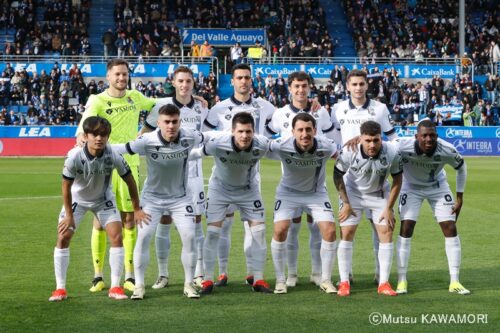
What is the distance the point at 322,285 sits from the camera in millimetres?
9773

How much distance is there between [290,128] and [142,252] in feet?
8.60

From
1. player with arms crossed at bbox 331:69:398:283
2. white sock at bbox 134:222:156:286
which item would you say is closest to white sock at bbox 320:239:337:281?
player with arms crossed at bbox 331:69:398:283

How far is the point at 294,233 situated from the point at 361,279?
1.03 meters

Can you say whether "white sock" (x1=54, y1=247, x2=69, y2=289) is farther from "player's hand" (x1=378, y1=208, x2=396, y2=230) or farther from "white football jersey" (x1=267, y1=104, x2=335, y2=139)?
"player's hand" (x1=378, y1=208, x2=396, y2=230)

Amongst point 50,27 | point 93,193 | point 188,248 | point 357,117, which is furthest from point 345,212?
point 50,27

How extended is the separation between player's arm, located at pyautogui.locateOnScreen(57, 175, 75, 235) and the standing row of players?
0.07ft

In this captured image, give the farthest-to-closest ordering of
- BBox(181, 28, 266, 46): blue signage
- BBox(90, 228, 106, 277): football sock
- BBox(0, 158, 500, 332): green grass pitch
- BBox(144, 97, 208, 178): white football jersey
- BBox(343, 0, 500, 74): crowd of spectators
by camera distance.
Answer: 1. BBox(181, 28, 266, 46): blue signage
2. BBox(343, 0, 500, 74): crowd of spectators
3. BBox(144, 97, 208, 178): white football jersey
4. BBox(90, 228, 106, 277): football sock
5. BBox(0, 158, 500, 332): green grass pitch

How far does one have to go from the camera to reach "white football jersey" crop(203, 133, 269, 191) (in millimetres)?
9828

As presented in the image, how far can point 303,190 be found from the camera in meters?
10.1

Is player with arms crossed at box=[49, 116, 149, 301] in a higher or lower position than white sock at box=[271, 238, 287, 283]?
higher

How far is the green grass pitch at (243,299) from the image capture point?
805cm

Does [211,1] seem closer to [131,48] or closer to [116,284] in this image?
[131,48]

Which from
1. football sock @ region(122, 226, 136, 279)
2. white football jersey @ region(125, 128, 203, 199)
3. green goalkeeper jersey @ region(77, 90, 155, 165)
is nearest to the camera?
white football jersey @ region(125, 128, 203, 199)


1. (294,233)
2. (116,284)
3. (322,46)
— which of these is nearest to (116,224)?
(116,284)
